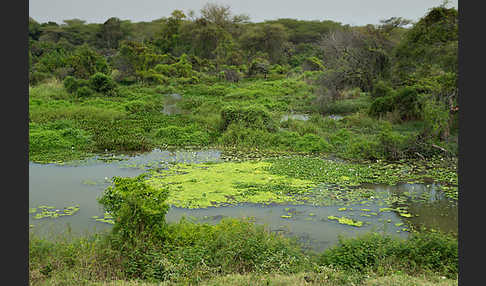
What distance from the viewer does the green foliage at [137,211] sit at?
5066mm

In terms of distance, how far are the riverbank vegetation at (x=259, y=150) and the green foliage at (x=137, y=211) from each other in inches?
0.6

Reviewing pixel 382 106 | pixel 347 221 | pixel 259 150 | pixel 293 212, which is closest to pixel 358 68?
pixel 382 106

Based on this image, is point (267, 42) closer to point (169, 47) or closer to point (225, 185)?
point (169, 47)

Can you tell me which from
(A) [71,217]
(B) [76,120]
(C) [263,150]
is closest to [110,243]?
(A) [71,217]

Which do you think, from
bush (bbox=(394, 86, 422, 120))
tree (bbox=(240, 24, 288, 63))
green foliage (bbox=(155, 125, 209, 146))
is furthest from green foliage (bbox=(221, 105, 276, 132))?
tree (bbox=(240, 24, 288, 63))

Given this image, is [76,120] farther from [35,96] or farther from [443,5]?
[443,5]

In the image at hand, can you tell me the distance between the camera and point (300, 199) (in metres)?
7.69

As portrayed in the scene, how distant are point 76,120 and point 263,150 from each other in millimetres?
7497

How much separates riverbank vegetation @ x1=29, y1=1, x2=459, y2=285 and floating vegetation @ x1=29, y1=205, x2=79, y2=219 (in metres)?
1.51

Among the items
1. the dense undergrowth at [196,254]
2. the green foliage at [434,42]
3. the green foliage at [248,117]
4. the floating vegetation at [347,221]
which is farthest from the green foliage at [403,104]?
the dense undergrowth at [196,254]

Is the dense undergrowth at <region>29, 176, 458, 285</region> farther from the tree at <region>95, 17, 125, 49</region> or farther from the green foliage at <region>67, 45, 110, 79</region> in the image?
the tree at <region>95, 17, 125, 49</region>

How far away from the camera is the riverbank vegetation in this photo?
4.69 meters

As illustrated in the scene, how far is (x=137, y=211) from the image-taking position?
5125mm

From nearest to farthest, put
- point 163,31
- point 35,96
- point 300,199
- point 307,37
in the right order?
point 300,199
point 35,96
point 163,31
point 307,37
